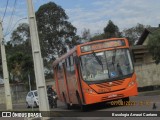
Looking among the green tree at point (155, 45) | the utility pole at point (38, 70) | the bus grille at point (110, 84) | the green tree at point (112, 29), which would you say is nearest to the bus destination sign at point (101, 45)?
the bus grille at point (110, 84)

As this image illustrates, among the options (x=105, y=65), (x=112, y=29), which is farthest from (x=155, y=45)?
(x=112, y=29)

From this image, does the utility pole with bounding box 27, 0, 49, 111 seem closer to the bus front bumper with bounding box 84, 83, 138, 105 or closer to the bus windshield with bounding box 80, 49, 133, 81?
the bus front bumper with bounding box 84, 83, 138, 105

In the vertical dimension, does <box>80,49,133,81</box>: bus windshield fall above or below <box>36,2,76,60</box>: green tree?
below

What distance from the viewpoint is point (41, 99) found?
18.6m

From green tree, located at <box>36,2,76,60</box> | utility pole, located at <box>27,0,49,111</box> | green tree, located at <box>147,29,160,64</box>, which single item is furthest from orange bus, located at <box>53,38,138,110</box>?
green tree, located at <box>36,2,76,60</box>

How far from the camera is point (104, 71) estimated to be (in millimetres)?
22406

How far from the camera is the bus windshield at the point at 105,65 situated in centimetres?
2238

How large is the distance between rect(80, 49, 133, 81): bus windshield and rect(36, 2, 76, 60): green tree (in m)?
67.9

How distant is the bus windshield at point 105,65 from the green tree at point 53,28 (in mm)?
67928

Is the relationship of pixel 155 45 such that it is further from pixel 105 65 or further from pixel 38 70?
pixel 38 70

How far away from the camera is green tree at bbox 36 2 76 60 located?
299 ft

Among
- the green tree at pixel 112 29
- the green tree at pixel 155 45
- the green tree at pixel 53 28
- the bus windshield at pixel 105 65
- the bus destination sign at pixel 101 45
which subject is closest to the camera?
the bus windshield at pixel 105 65

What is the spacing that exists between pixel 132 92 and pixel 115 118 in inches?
243

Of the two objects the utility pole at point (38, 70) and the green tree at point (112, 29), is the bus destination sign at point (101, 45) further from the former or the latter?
the green tree at point (112, 29)
